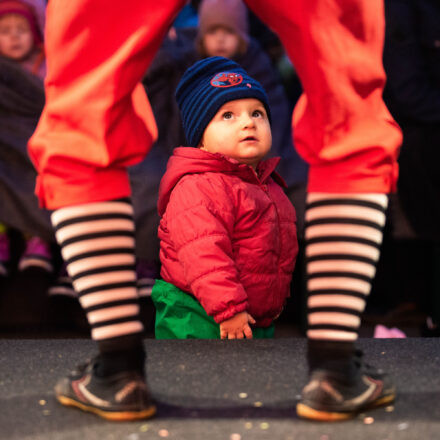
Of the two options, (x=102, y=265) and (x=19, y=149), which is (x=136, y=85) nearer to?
(x=102, y=265)

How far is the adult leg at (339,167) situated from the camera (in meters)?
0.77

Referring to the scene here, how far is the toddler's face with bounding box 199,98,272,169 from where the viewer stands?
4.24 ft

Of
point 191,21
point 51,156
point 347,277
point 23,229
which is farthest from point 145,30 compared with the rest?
point 191,21

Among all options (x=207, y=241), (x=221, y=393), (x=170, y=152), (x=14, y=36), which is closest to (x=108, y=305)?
(x=221, y=393)

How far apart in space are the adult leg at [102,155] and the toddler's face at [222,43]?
57.7 inches

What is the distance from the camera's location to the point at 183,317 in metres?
1.30

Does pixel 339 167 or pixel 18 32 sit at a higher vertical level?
pixel 18 32

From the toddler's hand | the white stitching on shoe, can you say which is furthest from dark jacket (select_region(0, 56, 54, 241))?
the white stitching on shoe

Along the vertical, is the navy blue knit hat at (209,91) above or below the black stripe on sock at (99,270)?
above

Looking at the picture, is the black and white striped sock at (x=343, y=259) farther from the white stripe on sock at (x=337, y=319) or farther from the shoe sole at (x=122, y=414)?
the shoe sole at (x=122, y=414)

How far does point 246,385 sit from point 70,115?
0.44m

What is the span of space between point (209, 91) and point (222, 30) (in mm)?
978

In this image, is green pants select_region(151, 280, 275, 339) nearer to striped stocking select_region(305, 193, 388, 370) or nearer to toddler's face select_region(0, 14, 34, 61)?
striped stocking select_region(305, 193, 388, 370)

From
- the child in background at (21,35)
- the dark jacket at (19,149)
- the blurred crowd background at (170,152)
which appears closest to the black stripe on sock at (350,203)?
the blurred crowd background at (170,152)
